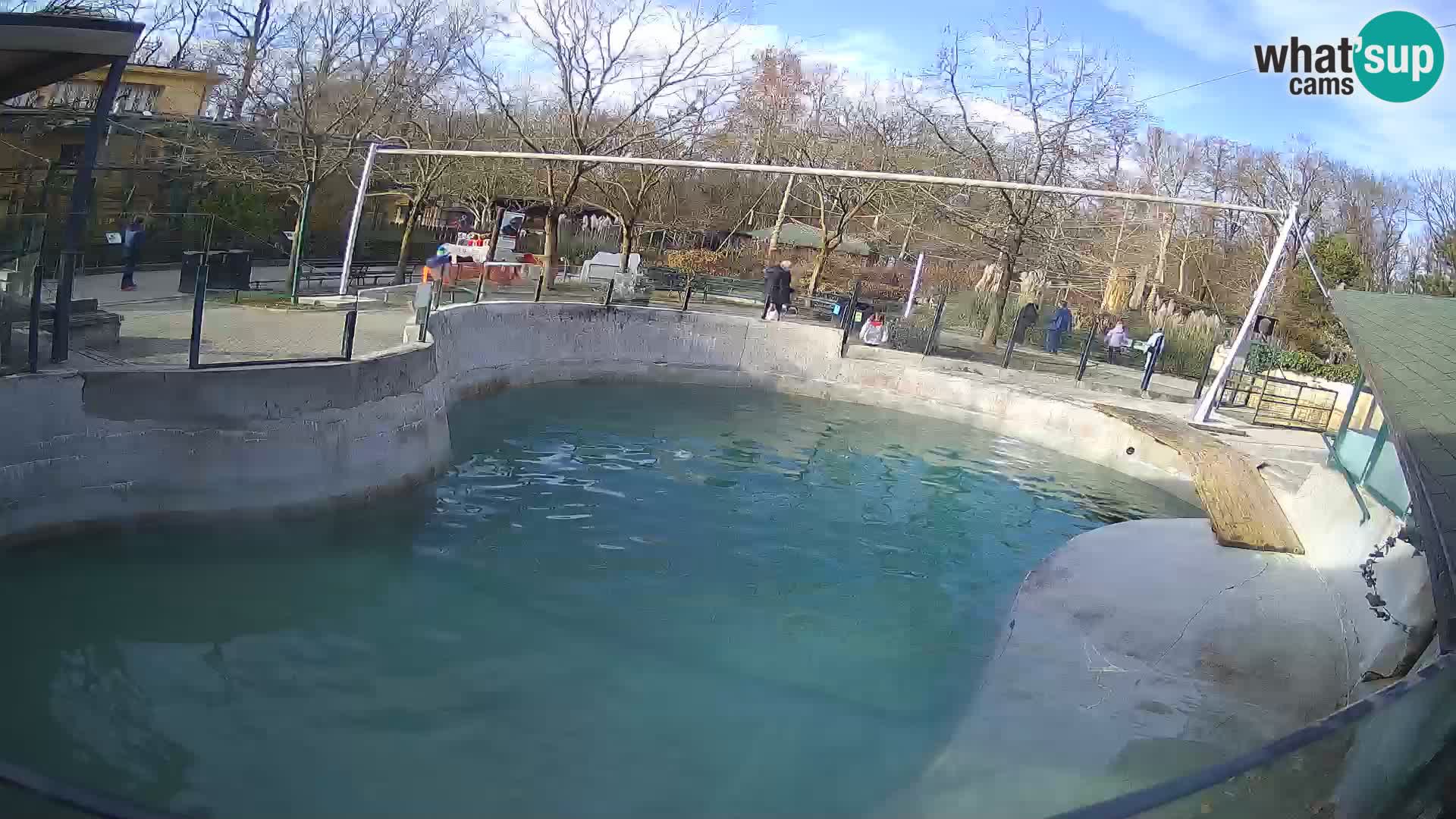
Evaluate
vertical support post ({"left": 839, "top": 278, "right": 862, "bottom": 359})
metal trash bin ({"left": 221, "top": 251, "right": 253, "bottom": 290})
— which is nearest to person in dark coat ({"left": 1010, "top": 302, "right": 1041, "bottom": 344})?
vertical support post ({"left": 839, "top": 278, "right": 862, "bottom": 359})

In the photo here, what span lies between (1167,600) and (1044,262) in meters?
21.5

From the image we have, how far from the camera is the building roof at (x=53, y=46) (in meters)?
7.80

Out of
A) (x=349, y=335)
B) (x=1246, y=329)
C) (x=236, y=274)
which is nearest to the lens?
(x=349, y=335)

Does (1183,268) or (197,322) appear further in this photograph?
(1183,268)

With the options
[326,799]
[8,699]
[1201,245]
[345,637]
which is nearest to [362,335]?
[345,637]

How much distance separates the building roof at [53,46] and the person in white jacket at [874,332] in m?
15.8

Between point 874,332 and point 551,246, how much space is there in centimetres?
756

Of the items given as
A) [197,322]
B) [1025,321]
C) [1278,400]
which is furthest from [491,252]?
[1278,400]

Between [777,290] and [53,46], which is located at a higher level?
[53,46]

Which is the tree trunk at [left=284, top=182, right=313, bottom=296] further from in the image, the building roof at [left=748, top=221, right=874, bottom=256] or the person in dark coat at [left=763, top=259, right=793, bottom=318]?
the building roof at [left=748, top=221, right=874, bottom=256]

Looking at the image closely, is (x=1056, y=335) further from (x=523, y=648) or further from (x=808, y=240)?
(x=523, y=648)

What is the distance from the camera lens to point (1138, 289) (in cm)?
4544

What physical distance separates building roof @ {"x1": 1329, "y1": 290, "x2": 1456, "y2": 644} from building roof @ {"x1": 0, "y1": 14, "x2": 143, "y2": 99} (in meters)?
9.70

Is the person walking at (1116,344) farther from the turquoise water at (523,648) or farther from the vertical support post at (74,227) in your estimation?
the vertical support post at (74,227)
